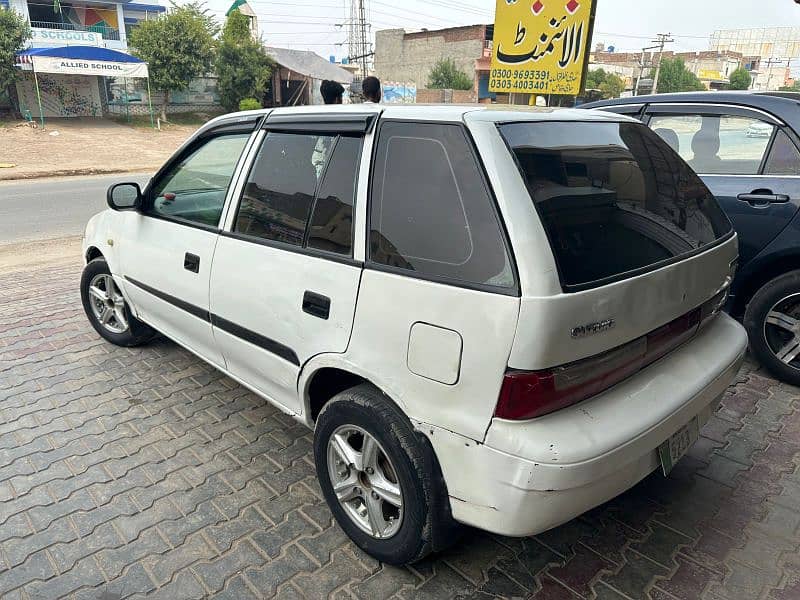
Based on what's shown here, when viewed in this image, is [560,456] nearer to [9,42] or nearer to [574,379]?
[574,379]

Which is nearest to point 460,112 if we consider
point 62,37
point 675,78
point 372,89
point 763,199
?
point 763,199

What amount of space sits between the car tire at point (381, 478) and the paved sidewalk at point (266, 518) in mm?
159

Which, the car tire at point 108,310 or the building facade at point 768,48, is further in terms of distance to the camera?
the building facade at point 768,48

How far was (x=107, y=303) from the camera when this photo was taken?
4246 mm

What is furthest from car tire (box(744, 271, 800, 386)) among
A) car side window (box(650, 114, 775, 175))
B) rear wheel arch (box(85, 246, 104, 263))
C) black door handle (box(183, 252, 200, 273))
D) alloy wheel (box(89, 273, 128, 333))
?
rear wheel arch (box(85, 246, 104, 263))

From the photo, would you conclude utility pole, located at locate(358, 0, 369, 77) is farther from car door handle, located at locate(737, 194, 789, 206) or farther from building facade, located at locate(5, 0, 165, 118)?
car door handle, located at locate(737, 194, 789, 206)

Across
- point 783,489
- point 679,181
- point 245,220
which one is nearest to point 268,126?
point 245,220

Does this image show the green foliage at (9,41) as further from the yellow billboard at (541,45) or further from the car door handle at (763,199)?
the car door handle at (763,199)

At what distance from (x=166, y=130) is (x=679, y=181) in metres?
30.8

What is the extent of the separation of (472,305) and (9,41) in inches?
1271

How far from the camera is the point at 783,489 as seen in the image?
2.79 meters

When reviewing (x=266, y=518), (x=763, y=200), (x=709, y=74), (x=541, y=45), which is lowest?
(x=266, y=518)

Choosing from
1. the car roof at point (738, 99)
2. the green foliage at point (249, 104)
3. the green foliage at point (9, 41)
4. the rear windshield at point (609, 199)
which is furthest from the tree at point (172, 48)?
the rear windshield at point (609, 199)

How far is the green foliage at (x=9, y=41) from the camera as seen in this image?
85.2 feet
